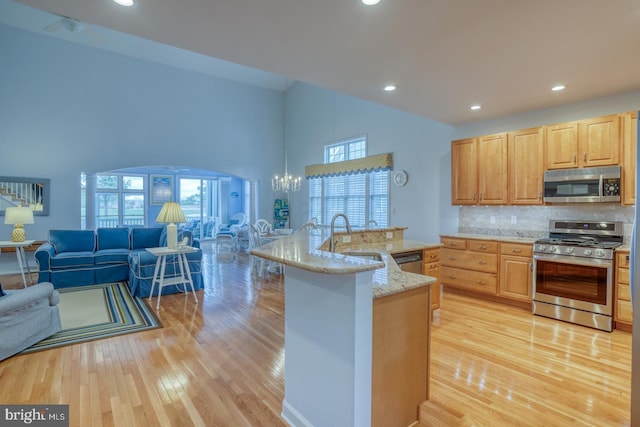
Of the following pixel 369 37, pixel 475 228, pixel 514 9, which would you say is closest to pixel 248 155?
pixel 475 228

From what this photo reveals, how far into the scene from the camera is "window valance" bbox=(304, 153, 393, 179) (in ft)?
21.1

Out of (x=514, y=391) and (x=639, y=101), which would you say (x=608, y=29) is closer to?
(x=639, y=101)

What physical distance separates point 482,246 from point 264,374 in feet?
11.0

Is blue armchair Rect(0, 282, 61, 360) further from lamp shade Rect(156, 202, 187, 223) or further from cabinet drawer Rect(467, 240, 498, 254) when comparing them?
cabinet drawer Rect(467, 240, 498, 254)

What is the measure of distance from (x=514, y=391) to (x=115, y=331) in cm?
379

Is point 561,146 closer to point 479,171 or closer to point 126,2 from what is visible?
point 479,171

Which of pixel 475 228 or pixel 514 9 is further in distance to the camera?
pixel 475 228

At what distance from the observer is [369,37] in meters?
2.46

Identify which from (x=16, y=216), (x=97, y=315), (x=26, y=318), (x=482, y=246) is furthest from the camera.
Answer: (x=16, y=216)

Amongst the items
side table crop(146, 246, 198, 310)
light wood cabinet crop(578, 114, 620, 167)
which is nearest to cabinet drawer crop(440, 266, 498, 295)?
light wood cabinet crop(578, 114, 620, 167)

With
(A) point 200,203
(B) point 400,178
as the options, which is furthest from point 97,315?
(A) point 200,203

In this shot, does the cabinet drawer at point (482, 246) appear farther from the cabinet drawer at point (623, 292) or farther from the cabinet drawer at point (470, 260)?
the cabinet drawer at point (623, 292)

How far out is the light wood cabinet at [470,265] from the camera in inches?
169

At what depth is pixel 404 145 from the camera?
6125 millimetres
